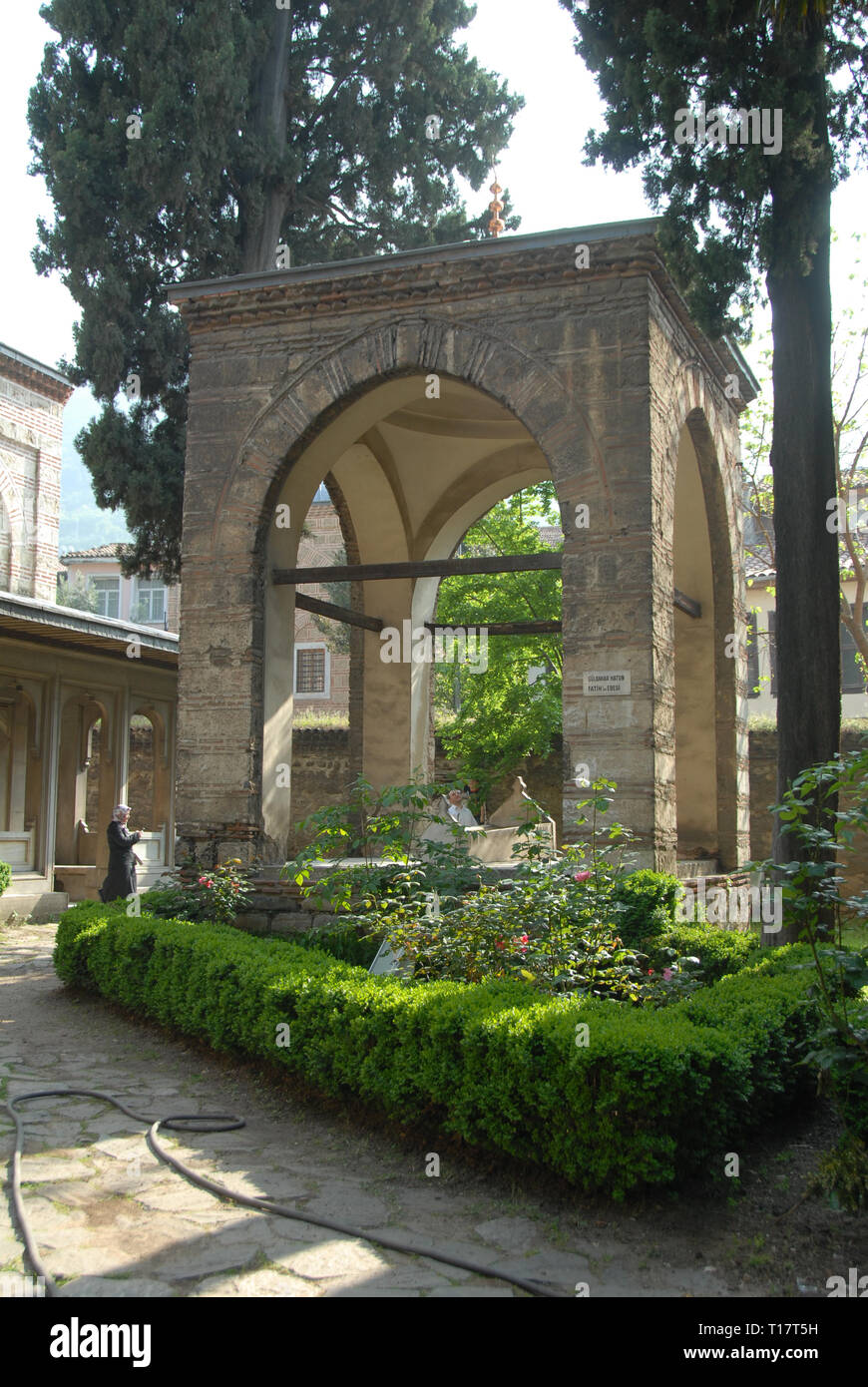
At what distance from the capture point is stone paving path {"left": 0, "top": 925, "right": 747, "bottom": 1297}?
3.51 metres

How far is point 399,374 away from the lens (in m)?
10.1

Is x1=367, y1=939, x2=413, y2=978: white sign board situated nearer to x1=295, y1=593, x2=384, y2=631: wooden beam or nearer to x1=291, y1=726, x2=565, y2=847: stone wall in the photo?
x1=295, y1=593, x2=384, y2=631: wooden beam

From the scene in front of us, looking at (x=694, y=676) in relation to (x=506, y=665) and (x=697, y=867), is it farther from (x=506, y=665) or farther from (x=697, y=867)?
(x=506, y=665)

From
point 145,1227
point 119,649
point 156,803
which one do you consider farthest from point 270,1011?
point 156,803

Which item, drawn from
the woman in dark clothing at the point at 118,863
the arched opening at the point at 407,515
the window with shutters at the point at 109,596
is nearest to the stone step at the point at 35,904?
the woman in dark clothing at the point at 118,863

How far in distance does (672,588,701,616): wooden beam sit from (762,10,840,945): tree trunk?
11.9ft

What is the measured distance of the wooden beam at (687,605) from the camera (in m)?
11.5

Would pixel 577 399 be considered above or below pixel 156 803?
above

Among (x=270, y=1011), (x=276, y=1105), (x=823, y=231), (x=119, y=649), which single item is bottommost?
(x=276, y=1105)

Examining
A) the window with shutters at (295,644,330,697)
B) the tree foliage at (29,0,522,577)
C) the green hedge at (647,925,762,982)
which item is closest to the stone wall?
the tree foliage at (29,0,522,577)

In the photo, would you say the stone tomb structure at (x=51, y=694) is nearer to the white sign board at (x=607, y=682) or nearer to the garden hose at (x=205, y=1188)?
the white sign board at (x=607, y=682)
